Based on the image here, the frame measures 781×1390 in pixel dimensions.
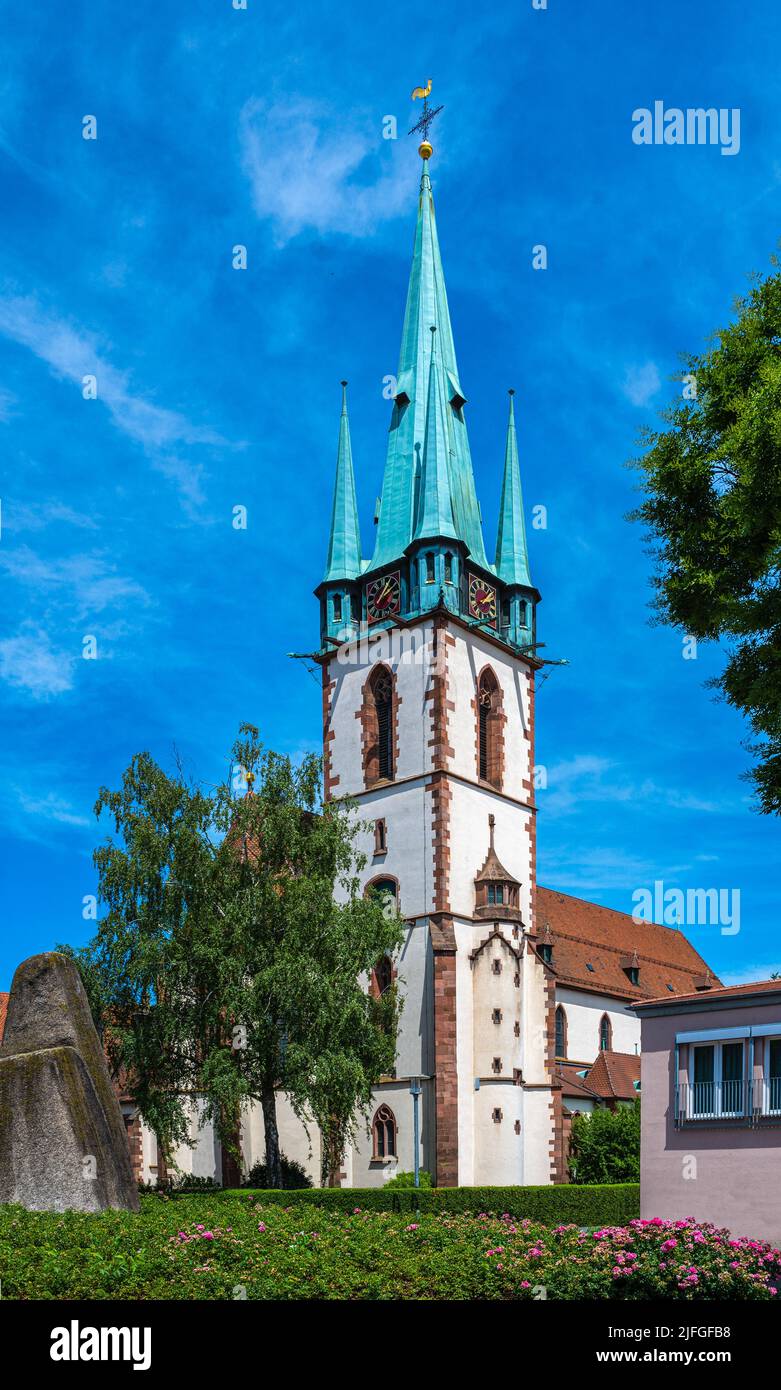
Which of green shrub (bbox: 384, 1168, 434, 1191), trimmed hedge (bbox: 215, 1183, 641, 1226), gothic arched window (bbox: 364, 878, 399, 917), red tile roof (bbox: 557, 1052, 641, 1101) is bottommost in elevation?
green shrub (bbox: 384, 1168, 434, 1191)

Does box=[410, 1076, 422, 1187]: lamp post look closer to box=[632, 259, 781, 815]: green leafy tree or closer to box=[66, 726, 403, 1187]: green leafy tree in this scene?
box=[66, 726, 403, 1187]: green leafy tree

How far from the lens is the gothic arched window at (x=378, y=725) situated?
4638 cm

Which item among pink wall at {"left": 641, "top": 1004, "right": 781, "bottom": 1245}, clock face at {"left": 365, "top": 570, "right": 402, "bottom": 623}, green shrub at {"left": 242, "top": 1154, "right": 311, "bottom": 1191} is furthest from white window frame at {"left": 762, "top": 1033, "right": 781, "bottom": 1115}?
clock face at {"left": 365, "top": 570, "right": 402, "bottom": 623}

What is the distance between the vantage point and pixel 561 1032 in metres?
55.3

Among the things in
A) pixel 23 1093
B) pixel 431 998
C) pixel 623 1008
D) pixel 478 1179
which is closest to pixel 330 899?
pixel 431 998

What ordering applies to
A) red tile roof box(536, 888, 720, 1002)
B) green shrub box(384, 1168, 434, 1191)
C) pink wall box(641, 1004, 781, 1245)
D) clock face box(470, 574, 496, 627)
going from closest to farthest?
1. pink wall box(641, 1004, 781, 1245)
2. green shrub box(384, 1168, 434, 1191)
3. clock face box(470, 574, 496, 627)
4. red tile roof box(536, 888, 720, 1002)

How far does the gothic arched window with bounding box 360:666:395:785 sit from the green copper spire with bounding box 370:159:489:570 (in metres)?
4.77

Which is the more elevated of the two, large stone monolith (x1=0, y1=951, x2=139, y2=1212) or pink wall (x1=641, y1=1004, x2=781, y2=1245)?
large stone monolith (x1=0, y1=951, x2=139, y2=1212)

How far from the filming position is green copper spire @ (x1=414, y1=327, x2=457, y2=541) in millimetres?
47094

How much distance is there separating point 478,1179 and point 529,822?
13052mm

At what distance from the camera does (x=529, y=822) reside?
4766 centimetres

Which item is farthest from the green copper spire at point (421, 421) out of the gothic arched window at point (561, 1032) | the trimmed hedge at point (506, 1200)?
the trimmed hedge at point (506, 1200)

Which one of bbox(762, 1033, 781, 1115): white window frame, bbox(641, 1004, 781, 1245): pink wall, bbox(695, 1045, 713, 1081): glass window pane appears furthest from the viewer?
bbox(695, 1045, 713, 1081): glass window pane
